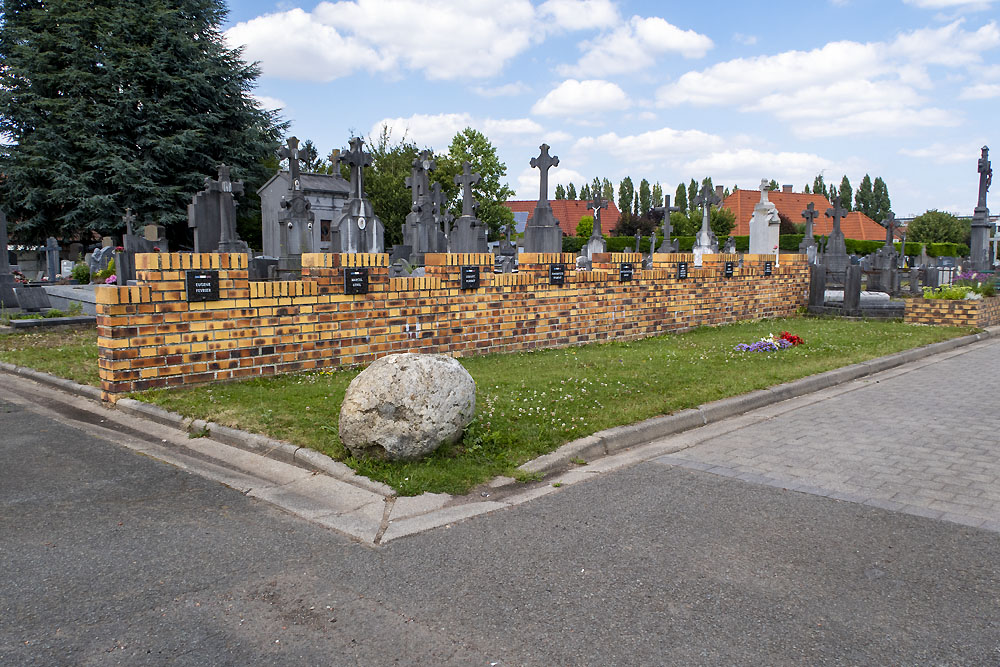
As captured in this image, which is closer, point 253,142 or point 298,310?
point 298,310

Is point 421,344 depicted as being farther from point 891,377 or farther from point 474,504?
point 891,377

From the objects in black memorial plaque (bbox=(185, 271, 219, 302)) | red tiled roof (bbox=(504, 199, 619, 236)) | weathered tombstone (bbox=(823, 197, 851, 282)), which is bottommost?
black memorial plaque (bbox=(185, 271, 219, 302))

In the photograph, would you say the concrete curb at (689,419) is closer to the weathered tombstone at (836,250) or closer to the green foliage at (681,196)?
the weathered tombstone at (836,250)

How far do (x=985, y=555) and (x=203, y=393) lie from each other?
263 inches

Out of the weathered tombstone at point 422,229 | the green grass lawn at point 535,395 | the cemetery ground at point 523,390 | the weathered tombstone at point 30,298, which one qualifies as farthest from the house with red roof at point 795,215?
the weathered tombstone at point 30,298

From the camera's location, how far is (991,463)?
5.70 m

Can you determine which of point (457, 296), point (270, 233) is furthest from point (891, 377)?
point (270, 233)

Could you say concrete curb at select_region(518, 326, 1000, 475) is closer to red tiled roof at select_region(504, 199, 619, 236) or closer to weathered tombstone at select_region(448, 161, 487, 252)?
weathered tombstone at select_region(448, 161, 487, 252)

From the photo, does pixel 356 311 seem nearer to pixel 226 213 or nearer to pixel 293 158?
pixel 226 213

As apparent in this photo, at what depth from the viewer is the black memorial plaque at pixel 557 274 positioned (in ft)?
37.3

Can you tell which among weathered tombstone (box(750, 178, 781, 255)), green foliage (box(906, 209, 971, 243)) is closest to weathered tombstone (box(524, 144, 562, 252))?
Result: weathered tombstone (box(750, 178, 781, 255))

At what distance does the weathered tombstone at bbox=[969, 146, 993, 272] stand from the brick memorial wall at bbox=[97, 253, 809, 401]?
689 inches

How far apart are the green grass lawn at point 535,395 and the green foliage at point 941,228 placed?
2581 inches

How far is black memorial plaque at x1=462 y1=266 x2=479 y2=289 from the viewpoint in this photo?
33.4 ft
